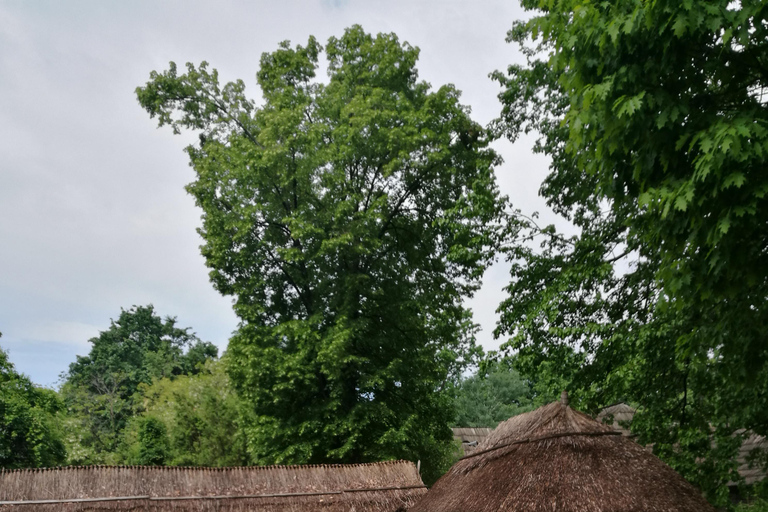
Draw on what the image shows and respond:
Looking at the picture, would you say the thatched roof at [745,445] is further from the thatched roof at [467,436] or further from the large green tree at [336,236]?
the thatched roof at [467,436]

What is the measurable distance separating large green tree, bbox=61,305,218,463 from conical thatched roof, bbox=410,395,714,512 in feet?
85.4

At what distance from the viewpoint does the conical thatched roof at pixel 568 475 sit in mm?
7008

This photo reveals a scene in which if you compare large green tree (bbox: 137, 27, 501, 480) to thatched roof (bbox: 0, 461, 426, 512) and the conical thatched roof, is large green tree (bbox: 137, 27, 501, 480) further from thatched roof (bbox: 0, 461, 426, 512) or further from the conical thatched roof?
the conical thatched roof

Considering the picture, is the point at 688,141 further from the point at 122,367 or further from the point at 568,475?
the point at 122,367

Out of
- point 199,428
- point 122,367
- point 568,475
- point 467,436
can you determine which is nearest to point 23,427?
point 199,428

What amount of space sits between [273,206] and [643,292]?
31.0ft

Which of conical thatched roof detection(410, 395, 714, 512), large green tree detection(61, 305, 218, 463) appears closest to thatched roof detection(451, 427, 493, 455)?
large green tree detection(61, 305, 218, 463)

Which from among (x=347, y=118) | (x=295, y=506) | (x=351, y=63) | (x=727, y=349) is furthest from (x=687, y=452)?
(x=351, y=63)

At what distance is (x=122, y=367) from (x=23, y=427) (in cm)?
2360

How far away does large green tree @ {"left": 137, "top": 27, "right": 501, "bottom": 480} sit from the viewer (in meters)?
14.7

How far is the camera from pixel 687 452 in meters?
8.84

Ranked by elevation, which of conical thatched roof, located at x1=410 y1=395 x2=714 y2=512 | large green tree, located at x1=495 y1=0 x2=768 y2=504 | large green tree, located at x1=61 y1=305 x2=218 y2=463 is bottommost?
conical thatched roof, located at x1=410 y1=395 x2=714 y2=512

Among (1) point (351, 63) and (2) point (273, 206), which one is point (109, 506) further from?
(1) point (351, 63)

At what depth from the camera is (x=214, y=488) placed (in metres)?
10.8
